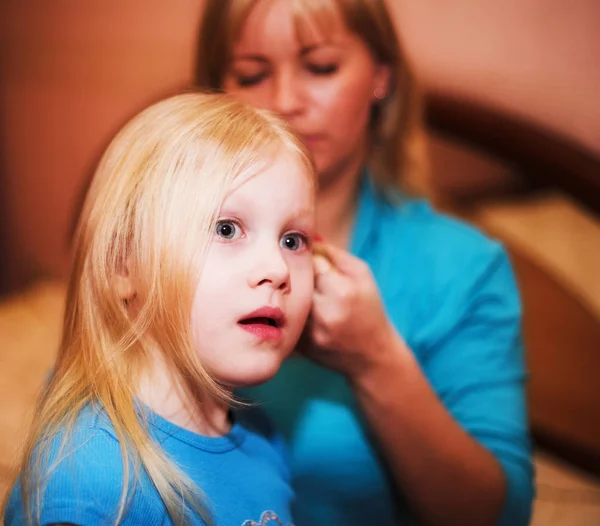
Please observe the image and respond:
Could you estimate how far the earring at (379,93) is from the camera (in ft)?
3.28

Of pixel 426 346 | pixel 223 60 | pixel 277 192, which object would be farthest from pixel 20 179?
pixel 277 192

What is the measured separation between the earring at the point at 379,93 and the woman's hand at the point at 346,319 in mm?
341

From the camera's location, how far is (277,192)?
1.94ft

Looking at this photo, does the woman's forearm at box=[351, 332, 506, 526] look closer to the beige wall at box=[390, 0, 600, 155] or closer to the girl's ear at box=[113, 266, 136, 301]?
the girl's ear at box=[113, 266, 136, 301]

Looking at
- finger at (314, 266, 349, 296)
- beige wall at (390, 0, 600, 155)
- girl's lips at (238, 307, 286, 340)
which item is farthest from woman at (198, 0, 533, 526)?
beige wall at (390, 0, 600, 155)

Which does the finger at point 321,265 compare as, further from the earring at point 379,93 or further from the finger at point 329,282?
the earring at point 379,93

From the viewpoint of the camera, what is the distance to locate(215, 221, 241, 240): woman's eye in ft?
1.90

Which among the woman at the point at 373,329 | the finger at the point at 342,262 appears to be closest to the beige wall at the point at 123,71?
the woman at the point at 373,329

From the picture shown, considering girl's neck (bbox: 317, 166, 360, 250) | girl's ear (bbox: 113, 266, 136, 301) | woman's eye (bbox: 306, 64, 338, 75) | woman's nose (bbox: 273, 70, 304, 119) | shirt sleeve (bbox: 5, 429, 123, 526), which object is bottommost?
shirt sleeve (bbox: 5, 429, 123, 526)

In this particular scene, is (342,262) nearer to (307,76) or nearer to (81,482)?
(307,76)

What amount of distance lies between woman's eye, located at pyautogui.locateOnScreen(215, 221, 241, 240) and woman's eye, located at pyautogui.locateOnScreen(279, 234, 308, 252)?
0.17ft

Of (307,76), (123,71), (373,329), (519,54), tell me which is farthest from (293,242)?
(123,71)

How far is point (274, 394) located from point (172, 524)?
0.33 meters

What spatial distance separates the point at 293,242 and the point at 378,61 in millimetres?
442
